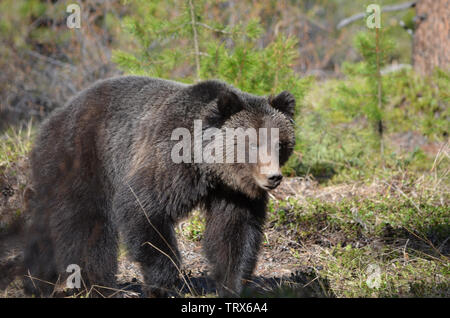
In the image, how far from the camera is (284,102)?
4.65m

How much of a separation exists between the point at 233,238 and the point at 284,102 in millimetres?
1421

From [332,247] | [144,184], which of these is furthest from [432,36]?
[144,184]

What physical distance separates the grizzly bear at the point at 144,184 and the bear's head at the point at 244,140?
0.01m

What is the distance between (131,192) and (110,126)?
93 centimetres

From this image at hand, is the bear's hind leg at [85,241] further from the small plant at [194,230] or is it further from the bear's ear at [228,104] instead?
the bear's ear at [228,104]

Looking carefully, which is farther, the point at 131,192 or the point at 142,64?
the point at 142,64

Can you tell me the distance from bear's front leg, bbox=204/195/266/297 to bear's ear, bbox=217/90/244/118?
83cm

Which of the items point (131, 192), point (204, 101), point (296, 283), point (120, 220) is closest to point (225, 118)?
point (204, 101)

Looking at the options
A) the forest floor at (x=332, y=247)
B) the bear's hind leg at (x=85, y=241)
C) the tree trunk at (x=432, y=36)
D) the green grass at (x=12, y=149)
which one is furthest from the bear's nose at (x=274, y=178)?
the tree trunk at (x=432, y=36)

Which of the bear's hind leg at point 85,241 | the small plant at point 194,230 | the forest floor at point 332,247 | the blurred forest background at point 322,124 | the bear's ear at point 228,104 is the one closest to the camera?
the bear's ear at point 228,104

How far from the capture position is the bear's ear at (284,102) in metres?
4.61

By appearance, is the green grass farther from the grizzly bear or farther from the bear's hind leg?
the bear's hind leg

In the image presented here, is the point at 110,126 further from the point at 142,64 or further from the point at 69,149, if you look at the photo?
the point at 142,64

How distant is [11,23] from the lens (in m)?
12.5
